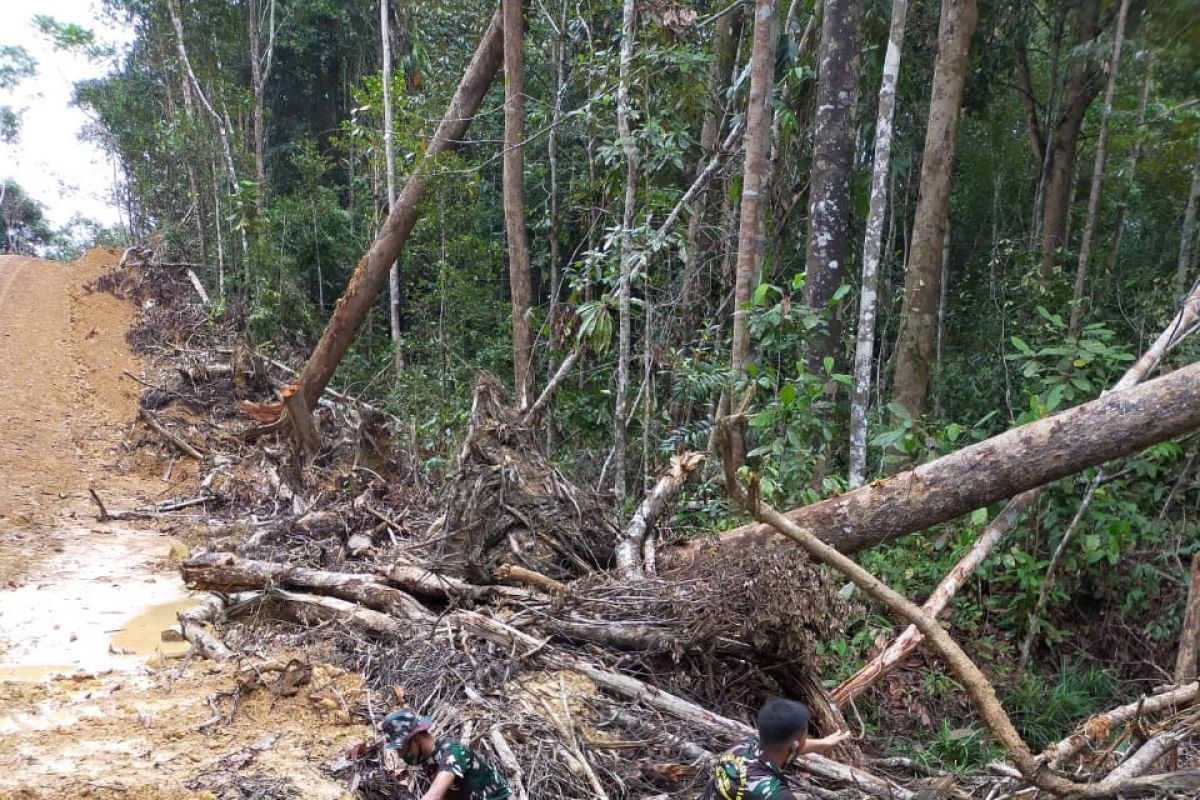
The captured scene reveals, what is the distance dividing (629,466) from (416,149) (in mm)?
4675

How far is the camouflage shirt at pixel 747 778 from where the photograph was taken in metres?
2.82

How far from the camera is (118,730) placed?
12.6 ft

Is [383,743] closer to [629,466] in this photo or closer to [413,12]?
[629,466]

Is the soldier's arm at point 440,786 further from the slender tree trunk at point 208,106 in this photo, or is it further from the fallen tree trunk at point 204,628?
the slender tree trunk at point 208,106

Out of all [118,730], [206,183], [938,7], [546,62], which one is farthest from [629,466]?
[206,183]

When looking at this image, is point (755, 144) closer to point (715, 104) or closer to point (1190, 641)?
point (715, 104)

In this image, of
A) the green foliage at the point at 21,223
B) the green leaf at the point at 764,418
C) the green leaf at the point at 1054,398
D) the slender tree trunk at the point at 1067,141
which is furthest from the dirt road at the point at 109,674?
the green foliage at the point at 21,223

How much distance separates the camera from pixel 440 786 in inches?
124

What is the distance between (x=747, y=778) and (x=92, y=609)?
5639 mm

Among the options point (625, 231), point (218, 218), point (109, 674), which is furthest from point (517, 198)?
point (218, 218)

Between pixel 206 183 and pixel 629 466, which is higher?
pixel 206 183

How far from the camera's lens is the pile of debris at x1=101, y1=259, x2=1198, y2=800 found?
12.1 ft

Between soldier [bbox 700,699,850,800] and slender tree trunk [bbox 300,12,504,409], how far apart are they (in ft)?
23.6

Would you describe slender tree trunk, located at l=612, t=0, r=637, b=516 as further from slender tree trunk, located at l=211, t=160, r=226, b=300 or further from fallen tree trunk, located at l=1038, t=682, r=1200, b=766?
slender tree trunk, located at l=211, t=160, r=226, b=300
